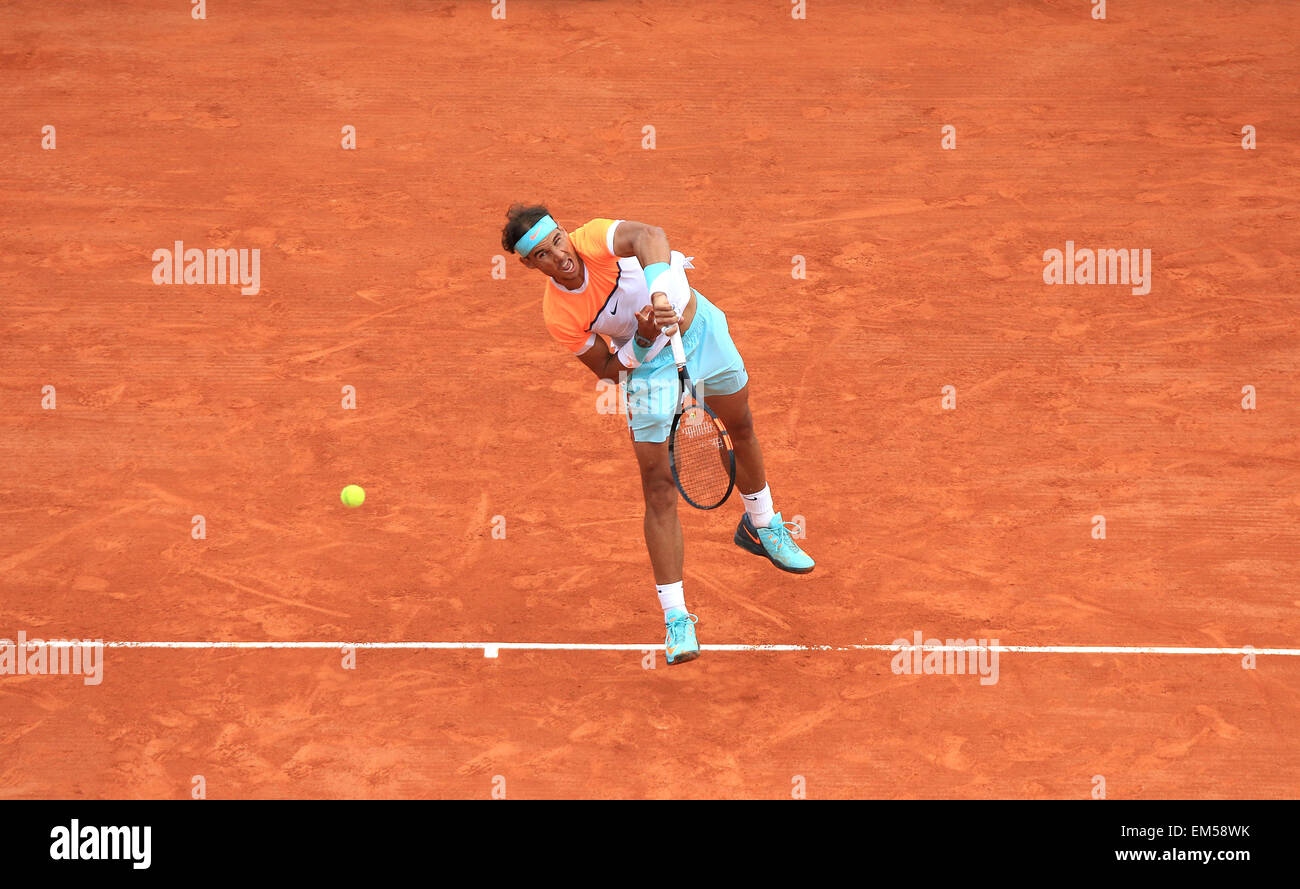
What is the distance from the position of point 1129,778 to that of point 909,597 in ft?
5.22

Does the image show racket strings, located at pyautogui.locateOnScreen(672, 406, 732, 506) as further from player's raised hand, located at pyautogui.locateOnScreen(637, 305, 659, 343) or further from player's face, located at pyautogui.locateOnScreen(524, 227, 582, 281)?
player's face, located at pyautogui.locateOnScreen(524, 227, 582, 281)

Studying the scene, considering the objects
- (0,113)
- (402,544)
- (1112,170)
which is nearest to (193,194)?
(0,113)

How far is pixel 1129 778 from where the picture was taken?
642 cm

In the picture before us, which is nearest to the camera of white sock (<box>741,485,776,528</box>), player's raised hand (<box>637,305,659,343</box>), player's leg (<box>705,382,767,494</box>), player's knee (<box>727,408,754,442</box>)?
player's raised hand (<box>637,305,659,343</box>)

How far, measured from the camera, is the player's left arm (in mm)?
6246

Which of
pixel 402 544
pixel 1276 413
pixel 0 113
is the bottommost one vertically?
pixel 402 544

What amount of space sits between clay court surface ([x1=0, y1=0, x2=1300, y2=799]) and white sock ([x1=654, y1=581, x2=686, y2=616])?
0.41m

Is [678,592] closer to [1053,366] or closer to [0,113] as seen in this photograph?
[1053,366]

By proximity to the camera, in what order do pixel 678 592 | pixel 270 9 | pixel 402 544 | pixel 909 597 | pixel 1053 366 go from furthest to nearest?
1. pixel 270 9
2. pixel 1053 366
3. pixel 402 544
4. pixel 909 597
5. pixel 678 592

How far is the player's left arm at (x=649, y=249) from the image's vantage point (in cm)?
625

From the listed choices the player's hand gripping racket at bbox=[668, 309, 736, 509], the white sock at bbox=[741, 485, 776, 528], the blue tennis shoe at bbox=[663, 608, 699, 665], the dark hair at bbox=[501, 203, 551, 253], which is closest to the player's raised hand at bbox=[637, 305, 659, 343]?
the player's hand gripping racket at bbox=[668, 309, 736, 509]

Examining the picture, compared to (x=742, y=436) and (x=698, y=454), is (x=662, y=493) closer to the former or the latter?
(x=698, y=454)

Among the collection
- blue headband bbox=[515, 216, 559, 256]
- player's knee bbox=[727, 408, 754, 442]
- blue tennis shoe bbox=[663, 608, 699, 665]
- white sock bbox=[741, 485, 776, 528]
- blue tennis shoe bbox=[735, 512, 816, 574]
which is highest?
blue headband bbox=[515, 216, 559, 256]

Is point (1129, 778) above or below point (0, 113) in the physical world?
below
